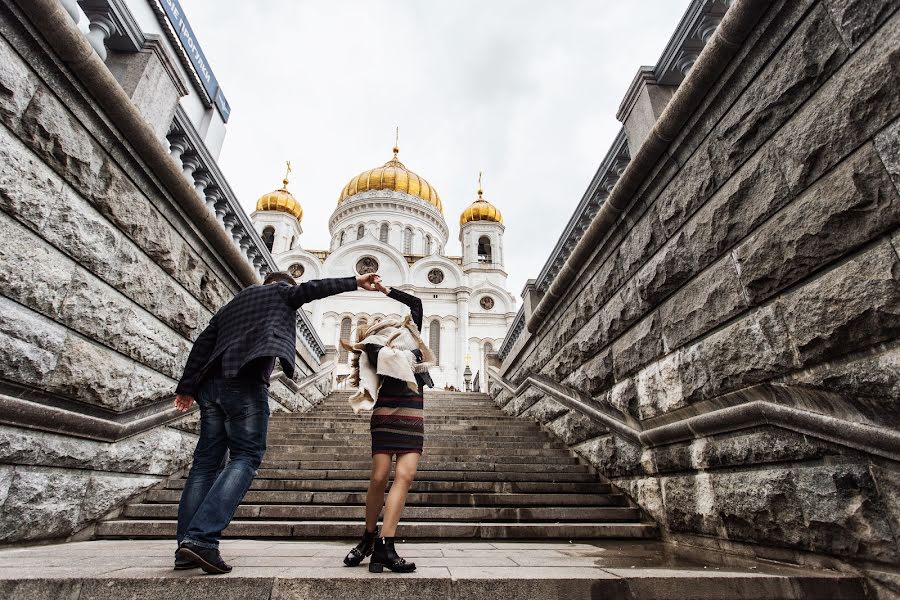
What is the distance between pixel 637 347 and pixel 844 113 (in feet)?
8.14

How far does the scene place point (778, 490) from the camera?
9.09 feet

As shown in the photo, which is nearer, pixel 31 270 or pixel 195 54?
pixel 31 270

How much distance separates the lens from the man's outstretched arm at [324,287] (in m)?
3.04

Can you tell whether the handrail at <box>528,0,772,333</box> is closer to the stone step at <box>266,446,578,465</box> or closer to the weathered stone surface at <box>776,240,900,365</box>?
the weathered stone surface at <box>776,240,900,365</box>

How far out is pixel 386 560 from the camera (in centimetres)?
256

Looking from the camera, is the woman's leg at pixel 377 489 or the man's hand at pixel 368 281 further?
the man's hand at pixel 368 281

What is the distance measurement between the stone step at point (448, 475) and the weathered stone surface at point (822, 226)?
3.13m

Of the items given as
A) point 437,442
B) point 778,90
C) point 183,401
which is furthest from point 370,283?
point 437,442

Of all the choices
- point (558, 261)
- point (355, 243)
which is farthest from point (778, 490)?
point (355, 243)

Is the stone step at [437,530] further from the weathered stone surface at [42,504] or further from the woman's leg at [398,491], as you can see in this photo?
the woman's leg at [398,491]

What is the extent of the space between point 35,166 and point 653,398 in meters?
4.98

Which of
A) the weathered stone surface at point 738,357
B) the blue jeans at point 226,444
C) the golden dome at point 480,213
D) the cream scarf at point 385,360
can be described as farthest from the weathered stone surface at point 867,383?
the golden dome at point 480,213

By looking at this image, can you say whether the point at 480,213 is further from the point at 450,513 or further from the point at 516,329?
the point at 450,513

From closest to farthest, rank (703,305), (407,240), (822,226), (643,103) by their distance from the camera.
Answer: (822,226)
(703,305)
(643,103)
(407,240)
